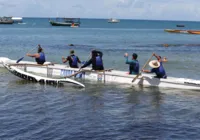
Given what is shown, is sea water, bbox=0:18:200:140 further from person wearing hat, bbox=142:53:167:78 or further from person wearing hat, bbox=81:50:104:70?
person wearing hat, bbox=81:50:104:70

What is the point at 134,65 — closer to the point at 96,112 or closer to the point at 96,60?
the point at 96,60

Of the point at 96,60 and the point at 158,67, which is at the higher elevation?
the point at 96,60

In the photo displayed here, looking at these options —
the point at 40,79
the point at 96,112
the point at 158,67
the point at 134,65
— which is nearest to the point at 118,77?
the point at 134,65

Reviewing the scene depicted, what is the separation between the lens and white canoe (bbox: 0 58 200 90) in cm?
2034

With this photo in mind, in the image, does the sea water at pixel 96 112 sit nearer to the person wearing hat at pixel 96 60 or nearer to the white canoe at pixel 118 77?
the white canoe at pixel 118 77

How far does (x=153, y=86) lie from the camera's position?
2109cm

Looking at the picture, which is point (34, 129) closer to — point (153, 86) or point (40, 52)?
point (153, 86)

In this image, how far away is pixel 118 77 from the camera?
22.3 meters

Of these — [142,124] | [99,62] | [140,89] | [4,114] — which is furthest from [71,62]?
[142,124]

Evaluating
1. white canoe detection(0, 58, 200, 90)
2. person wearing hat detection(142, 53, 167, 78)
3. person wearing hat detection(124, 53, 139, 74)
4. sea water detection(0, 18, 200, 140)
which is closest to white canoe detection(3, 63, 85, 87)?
sea water detection(0, 18, 200, 140)

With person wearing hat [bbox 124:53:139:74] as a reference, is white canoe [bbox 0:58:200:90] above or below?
below

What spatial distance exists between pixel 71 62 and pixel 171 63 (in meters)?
12.1

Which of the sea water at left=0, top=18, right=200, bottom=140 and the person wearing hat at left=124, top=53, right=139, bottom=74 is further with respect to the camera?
the person wearing hat at left=124, top=53, right=139, bottom=74

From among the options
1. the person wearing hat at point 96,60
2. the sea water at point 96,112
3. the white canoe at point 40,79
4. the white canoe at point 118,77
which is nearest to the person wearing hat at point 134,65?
the white canoe at point 118,77
